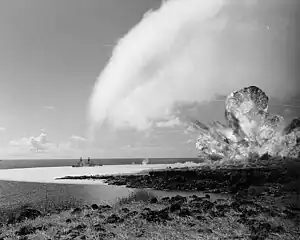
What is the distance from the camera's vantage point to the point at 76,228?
6.20 m

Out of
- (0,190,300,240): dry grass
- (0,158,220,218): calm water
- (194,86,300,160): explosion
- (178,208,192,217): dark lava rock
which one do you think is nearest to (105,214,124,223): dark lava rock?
(0,190,300,240): dry grass

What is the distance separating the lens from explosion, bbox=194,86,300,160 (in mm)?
13234

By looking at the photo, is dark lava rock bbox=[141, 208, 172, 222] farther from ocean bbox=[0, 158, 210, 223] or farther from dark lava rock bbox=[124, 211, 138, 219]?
ocean bbox=[0, 158, 210, 223]

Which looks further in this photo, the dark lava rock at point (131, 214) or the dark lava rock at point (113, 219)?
the dark lava rock at point (131, 214)

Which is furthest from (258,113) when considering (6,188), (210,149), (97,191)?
(6,188)

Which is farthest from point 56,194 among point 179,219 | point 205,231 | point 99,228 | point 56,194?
point 205,231

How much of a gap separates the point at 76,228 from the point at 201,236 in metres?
2.89

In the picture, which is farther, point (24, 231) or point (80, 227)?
point (80, 227)

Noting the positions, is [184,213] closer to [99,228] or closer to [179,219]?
[179,219]

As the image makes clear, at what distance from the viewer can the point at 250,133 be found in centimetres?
1384

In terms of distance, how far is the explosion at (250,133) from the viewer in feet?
43.4

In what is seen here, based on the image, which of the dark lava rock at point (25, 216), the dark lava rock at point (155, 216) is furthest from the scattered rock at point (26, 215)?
the dark lava rock at point (155, 216)

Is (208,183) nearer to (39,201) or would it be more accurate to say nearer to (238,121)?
(238,121)

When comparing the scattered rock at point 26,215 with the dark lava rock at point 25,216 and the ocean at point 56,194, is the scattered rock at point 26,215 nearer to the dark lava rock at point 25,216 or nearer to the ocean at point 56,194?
the dark lava rock at point 25,216
